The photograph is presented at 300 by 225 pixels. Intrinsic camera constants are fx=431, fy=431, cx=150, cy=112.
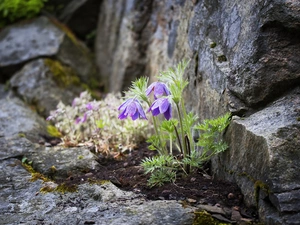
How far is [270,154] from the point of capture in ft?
8.97

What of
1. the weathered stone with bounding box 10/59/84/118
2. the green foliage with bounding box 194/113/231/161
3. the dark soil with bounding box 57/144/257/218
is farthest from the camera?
the weathered stone with bounding box 10/59/84/118

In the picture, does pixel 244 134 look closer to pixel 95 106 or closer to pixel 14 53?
pixel 95 106

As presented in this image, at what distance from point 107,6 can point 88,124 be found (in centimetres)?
382

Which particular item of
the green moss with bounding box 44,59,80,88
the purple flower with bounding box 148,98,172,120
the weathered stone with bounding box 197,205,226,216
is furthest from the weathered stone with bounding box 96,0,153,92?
the weathered stone with bounding box 197,205,226,216

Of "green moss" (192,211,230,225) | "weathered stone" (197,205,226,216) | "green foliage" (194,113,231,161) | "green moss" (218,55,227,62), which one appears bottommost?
"green moss" (192,211,230,225)

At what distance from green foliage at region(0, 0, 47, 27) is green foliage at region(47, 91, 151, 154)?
3.57 metres

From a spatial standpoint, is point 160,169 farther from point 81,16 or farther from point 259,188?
point 81,16

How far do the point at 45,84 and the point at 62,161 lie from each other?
3.13 metres

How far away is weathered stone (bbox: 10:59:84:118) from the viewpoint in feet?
22.8

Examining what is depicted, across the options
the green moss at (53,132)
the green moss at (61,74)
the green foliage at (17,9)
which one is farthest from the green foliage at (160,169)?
the green foliage at (17,9)

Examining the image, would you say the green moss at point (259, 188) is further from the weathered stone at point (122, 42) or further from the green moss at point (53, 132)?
the weathered stone at point (122, 42)

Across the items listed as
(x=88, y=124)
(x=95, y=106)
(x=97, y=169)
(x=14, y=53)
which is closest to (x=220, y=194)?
(x=97, y=169)

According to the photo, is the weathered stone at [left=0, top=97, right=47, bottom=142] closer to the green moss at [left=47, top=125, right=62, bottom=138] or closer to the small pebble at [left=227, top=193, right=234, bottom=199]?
the green moss at [left=47, top=125, right=62, bottom=138]

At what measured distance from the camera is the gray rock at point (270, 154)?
8.77ft
